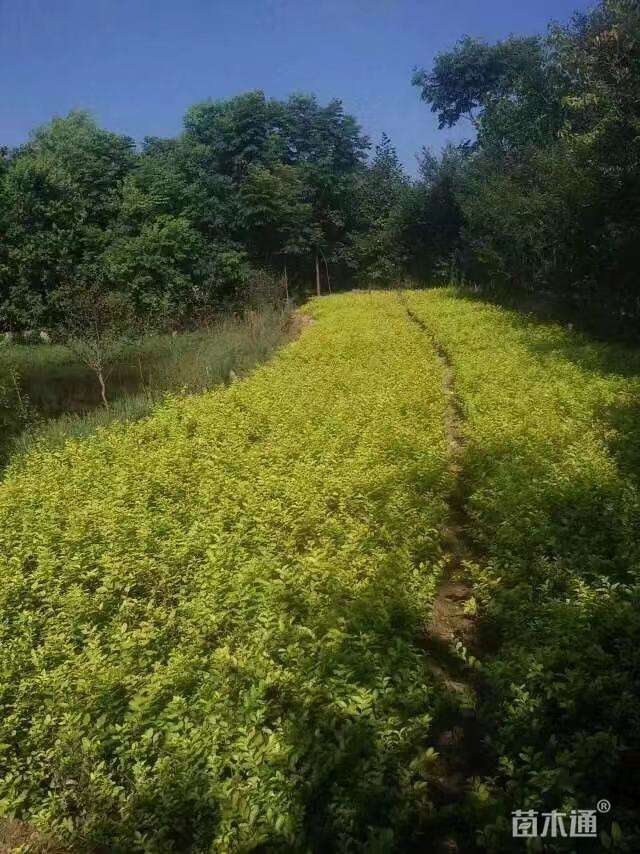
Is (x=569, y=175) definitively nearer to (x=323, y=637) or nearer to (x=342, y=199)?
(x=323, y=637)

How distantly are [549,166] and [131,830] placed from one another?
16.3 metres

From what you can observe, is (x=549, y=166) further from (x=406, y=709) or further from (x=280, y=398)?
(x=406, y=709)

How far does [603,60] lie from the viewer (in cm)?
1138

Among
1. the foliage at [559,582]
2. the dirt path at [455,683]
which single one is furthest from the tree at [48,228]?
the dirt path at [455,683]

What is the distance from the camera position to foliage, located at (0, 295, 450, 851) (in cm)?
268

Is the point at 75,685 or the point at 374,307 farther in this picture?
the point at 374,307

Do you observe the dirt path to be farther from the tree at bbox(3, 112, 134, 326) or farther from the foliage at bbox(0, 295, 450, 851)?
the tree at bbox(3, 112, 134, 326)

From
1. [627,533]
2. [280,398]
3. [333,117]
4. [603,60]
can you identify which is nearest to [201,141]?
[333,117]

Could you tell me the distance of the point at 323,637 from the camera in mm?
3576

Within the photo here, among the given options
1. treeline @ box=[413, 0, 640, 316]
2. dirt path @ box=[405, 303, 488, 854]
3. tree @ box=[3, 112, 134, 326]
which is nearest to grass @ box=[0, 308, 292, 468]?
tree @ box=[3, 112, 134, 326]

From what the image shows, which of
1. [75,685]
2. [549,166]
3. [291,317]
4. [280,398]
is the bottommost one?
[75,685]

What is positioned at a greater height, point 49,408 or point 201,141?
point 201,141

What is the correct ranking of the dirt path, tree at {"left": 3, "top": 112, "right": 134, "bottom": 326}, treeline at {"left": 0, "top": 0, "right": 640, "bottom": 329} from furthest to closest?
1. tree at {"left": 3, "top": 112, "right": 134, "bottom": 326}
2. treeline at {"left": 0, "top": 0, "right": 640, "bottom": 329}
3. the dirt path

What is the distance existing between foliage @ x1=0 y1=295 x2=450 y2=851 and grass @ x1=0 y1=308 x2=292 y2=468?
Result: 273cm
